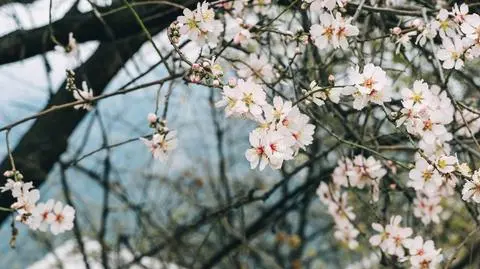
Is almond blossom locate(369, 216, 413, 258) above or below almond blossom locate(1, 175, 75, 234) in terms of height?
below

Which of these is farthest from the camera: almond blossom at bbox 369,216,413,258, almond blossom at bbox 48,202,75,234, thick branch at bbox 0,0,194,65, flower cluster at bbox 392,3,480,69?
thick branch at bbox 0,0,194,65

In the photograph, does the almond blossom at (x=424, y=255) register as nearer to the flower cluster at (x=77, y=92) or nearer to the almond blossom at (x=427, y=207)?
the almond blossom at (x=427, y=207)

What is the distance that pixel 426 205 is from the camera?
2.58 m

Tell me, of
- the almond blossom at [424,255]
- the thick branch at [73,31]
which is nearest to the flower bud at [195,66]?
the almond blossom at [424,255]

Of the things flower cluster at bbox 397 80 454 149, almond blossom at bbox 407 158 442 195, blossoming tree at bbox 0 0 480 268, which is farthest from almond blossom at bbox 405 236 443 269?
flower cluster at bbox 397 80 454 149

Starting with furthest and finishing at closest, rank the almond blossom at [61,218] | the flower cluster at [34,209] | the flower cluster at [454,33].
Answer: the almond blossom at [61,218]
the flower cluster at [34,209]
the flower cluster at [454,33]

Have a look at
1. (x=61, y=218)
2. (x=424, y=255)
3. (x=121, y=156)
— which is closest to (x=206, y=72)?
(x=61, y=218)

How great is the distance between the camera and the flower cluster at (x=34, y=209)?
1809 mm

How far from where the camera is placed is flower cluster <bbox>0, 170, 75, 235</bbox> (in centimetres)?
181

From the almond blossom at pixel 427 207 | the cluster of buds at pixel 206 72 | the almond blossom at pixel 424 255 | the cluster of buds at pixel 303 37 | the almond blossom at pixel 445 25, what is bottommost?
the almond blossom at pixel 424 255

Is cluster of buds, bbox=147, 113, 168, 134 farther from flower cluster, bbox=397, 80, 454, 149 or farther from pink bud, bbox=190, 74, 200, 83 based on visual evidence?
flower cluster, bbox=397, 80, 454, 149

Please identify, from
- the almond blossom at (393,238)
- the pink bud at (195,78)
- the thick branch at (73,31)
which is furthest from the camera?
the thick branch at (73,31)

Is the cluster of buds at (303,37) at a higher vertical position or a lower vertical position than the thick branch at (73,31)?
lower

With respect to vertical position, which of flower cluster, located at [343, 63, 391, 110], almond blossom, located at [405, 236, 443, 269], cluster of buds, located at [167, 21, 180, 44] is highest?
cluster of buds, located at [167, 21, 180, 44]
